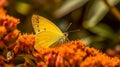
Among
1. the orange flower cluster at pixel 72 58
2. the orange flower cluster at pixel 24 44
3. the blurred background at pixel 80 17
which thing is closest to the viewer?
the orange flower cluster at pixel 72 58

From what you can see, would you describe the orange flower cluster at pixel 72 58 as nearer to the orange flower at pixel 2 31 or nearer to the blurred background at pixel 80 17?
the orange flower at pixel 2 31

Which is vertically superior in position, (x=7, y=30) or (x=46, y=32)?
(x=7, y=30)

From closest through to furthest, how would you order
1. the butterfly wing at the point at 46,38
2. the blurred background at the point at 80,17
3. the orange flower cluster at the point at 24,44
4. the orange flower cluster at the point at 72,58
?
the orange flower cluster at the point at 72,58 → the orange flower cluster at the point at 24,44 → the butterfly wing at the point at 46,38 → the blurred background at the point at 80,17

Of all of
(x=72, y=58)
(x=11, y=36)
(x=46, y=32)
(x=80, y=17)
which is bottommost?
(x=80, y=17)

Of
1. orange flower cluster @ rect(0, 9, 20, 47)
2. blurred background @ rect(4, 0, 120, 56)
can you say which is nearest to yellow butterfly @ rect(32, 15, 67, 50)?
orange flower cluster @ rect(0, 9, 20, 47)

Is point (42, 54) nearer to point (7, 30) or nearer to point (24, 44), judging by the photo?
point (24, 44)

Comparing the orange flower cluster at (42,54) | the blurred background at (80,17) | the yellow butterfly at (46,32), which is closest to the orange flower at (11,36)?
the orange flower cluster at (42,54)

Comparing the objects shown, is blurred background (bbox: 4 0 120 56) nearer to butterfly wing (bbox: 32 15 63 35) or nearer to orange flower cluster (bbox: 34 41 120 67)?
butterfly wing (bbox: 32 15 63 35)

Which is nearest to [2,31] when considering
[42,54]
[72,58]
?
[42,54]
